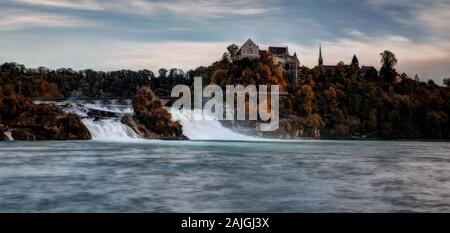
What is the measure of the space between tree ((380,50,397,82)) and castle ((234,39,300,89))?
8.98 meters

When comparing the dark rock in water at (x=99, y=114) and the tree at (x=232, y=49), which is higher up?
the tree at (x=232, y=49)

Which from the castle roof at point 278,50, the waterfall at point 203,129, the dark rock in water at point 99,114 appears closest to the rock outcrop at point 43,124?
the dark rock in water at point 99,114

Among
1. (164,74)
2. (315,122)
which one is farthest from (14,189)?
(164,74)

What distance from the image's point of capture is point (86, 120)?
29.2 m

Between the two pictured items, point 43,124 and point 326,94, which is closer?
point 43,124

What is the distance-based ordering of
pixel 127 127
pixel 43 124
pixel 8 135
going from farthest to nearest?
pixel 127 127 < pixel 43 124 < pixel 8 135

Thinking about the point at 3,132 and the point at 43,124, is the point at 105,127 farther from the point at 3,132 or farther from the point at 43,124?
the point at 3,132

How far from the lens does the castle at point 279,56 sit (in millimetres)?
55375

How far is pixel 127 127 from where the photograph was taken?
99.7ft

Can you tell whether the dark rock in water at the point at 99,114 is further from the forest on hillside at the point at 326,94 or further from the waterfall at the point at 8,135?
the forest on hillside at the point at 326,94

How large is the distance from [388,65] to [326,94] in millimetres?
11062

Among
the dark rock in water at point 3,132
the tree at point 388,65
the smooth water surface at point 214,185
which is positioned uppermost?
the tree at point 388,65

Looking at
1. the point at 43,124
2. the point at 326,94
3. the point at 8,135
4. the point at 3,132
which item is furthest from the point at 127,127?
the point at 326,94

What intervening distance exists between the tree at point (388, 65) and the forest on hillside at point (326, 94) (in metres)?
0.57
